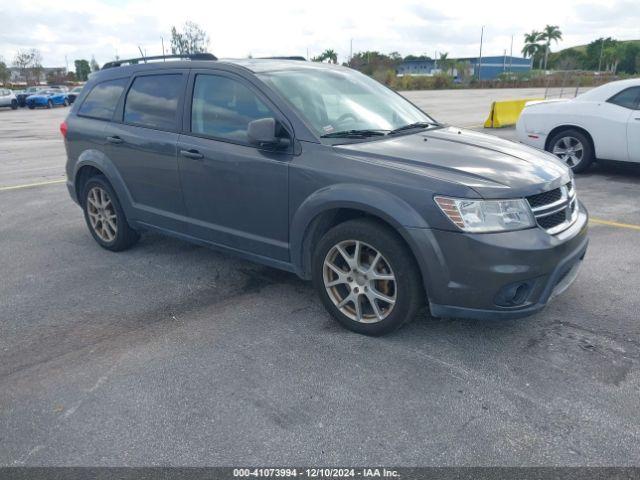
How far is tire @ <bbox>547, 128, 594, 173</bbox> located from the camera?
8.83 metres

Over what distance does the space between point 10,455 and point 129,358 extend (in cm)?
94

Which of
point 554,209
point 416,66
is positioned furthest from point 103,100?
point 416,66

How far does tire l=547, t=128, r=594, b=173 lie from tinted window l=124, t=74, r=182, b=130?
21.9 ft

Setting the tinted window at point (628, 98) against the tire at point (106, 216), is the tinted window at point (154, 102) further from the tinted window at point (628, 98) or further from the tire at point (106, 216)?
the tinted window at point (628, 98)

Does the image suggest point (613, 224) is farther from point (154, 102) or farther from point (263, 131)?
point (154, 102)

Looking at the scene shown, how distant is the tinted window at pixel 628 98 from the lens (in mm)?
8219

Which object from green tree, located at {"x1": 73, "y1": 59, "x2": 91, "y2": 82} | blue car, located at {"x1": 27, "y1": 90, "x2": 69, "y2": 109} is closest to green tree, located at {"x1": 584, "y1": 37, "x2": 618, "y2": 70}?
green tree, located at {"x1": 73, "y1": 59, "x2": 91, "y2": 82}

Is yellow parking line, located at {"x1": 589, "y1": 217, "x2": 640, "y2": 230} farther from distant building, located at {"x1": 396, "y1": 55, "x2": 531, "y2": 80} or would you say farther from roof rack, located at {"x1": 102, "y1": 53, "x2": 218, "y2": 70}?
distant building, located at {"x1": 396, "y1": 55, "x2": 531, "y2": 80}

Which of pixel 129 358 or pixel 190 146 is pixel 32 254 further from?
pixel 129 358

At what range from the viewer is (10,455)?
8.66 feet

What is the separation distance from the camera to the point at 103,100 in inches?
213

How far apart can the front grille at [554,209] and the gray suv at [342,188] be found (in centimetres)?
1

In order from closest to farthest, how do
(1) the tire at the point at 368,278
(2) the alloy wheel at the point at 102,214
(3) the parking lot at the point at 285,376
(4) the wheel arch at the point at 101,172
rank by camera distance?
(3) the parking lot at the point at 285,376 < (1) the tire at the point at 368,278 < (4) the wheel arch at the point at 101,172 < (2) the alloy wheel at the point at 102,214

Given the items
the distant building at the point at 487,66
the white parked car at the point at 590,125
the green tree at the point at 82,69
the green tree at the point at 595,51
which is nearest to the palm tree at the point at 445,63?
the distant building at the point at 487,66
